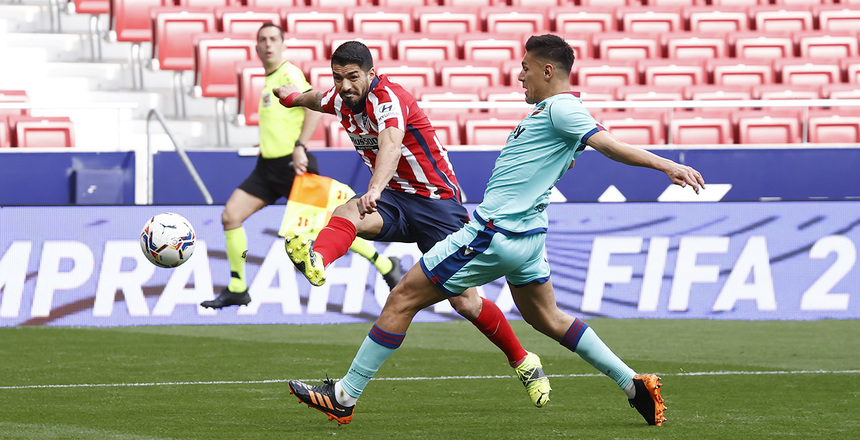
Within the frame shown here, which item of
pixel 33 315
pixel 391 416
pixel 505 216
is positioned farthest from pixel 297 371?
pixel 33 315

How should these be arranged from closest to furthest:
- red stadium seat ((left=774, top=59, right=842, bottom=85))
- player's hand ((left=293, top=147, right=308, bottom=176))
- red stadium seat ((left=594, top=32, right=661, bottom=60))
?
player's hand ((left=293, top=147, right=308, bottom=176))
red stadium seat ((left=774, top=59, right=842, bottom=85))
red stadium seat ((left=594, top=32, right=661, bottom=60))

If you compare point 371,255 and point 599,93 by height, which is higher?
point 599,93

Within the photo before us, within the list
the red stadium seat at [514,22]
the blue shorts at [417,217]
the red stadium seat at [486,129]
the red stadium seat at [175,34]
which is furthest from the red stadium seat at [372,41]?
the blue shorts at [417,217]

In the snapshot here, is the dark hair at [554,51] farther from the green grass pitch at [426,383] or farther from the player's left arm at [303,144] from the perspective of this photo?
the player's left arm at [303,144]

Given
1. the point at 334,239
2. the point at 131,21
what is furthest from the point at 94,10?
the point at 334,239

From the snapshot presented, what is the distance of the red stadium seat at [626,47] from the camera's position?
47.5ft

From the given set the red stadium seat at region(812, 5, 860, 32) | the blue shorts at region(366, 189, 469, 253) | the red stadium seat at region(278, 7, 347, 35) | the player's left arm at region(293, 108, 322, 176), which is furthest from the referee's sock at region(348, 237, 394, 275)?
the red stadium seat at region(812, 5, 860, 32)

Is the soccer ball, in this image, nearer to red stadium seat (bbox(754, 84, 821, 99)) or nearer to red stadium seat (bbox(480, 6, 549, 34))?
red stadium seat (bbox(754, 84, 821, 99))

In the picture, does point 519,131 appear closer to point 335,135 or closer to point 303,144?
point 303,144

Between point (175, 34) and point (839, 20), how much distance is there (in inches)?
332

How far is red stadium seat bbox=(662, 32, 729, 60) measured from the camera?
14.5m

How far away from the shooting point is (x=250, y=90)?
12.3 metres

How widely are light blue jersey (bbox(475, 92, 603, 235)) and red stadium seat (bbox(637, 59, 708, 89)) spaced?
360 inches

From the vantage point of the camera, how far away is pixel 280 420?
204 inches
